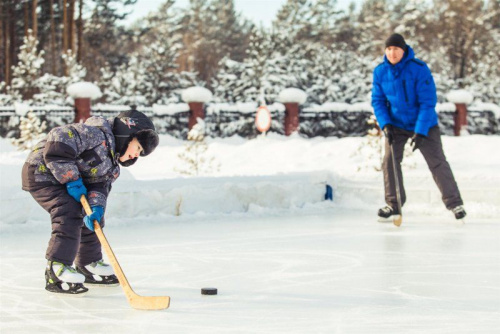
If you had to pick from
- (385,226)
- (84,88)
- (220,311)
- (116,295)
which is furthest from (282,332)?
(84,88)

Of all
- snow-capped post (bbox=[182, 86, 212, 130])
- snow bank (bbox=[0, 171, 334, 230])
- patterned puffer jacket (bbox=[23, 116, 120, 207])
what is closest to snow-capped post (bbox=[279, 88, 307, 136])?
snow-capped post (bbox=[182, 86, 212, 130])

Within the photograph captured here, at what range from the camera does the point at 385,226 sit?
22.9ft

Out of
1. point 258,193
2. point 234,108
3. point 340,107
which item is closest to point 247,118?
point 234,108

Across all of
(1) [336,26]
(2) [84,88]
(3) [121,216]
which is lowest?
(3) [121,216]

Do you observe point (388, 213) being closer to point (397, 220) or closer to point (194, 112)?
point (397, 220)

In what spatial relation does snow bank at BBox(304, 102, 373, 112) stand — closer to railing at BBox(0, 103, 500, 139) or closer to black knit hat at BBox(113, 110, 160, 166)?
railing at BBox(0, 103, 500, 139)

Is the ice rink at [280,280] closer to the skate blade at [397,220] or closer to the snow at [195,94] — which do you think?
the skate blade at [397,220]

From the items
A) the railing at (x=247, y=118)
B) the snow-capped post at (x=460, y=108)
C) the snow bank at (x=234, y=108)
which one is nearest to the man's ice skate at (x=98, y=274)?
the railing at (x=247, y=118)

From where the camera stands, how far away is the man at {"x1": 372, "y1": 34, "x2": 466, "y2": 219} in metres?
6.65

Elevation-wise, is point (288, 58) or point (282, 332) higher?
point (288, 58)

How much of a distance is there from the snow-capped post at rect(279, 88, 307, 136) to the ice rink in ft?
39.6

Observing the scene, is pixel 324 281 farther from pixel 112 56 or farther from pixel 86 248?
pixel 112 56

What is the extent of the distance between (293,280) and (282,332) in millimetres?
1226

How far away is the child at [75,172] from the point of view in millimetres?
3809
